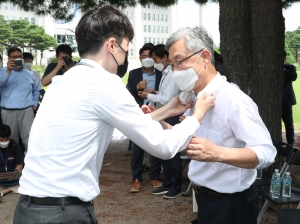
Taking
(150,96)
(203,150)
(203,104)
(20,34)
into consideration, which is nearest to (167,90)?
(150,96)

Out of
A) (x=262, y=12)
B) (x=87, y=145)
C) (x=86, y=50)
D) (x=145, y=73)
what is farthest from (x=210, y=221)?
(x=145, y=73)

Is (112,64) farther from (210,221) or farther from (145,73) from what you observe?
(145,73)

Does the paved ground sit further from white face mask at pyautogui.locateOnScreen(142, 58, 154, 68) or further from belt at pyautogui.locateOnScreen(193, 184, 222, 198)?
belt at pyautogui.locateOnScreen(193, 184, 222, 198)

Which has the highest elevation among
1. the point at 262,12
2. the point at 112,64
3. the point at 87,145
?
the point at 262,12

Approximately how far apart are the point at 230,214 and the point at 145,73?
12.3 feet

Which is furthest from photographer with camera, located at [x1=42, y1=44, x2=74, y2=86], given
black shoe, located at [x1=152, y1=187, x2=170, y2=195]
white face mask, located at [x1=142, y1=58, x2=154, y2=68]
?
black shoe, located at [x1=152, y1=187, x2=170, y2=195]

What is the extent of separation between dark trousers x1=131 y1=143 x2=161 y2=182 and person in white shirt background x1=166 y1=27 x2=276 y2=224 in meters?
2.85

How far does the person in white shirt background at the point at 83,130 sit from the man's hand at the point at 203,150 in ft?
0.12

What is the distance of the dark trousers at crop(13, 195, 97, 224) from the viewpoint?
5.13 ft

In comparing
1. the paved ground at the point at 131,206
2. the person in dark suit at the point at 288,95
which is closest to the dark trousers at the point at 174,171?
the paved ground at the point at 131,206

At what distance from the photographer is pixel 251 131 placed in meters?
1.81

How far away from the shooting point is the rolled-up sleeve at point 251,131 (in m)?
1.79

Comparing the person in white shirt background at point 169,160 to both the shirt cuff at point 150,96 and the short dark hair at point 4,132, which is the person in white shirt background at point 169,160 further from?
the short dark hair at point 4,132

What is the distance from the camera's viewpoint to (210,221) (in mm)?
2084
